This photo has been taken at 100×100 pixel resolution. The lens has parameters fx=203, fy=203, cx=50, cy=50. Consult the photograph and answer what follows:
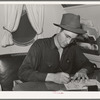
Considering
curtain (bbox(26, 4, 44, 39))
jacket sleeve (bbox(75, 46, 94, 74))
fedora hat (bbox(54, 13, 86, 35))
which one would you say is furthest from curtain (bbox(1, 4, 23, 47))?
jacket sleeve (bbox(75, 46, 94, 74))

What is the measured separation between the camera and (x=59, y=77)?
1169 millimetres

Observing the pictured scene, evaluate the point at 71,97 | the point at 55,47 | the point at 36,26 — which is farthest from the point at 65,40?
the point at 71,97

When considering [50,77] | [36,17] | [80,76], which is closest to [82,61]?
[80,76]

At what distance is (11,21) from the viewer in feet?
3.97

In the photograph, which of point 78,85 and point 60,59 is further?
point 60,59

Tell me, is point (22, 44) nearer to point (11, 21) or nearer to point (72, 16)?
point (11, 21)

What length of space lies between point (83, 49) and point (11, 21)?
0.47 m

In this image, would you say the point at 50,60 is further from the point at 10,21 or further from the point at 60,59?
the point at 10,21

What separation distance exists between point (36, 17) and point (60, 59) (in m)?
0.30

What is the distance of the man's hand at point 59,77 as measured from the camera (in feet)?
3.77

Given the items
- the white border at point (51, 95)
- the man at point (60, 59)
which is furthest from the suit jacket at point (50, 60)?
the white border at point (51, 95)

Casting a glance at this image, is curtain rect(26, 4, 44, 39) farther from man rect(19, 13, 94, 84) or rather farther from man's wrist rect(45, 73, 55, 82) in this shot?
man's wrist rect(45, 73, 55, 82)

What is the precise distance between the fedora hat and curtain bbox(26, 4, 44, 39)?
114 mm

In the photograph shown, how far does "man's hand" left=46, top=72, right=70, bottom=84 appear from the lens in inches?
45.3
